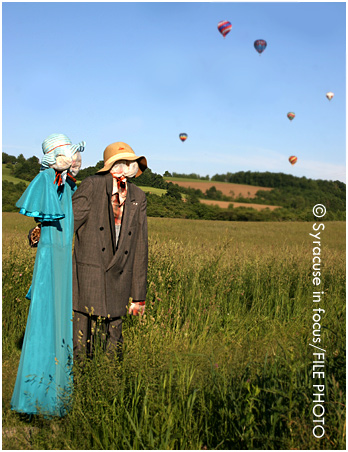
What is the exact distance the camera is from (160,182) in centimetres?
551

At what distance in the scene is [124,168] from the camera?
3723 mm

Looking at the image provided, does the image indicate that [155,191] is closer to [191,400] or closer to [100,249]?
[100,249]

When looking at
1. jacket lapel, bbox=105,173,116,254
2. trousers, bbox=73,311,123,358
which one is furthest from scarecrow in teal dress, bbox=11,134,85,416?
jacket lapel, bbox=105,173,116,254

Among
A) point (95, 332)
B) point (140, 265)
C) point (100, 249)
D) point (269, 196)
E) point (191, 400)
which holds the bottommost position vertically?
point (191, 400)

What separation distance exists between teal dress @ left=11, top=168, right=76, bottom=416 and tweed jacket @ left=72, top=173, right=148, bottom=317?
0.50ft

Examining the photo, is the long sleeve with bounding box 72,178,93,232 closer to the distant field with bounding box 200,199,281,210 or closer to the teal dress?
the teal dress

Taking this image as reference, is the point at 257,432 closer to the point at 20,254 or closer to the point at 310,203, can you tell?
the point at 20,254

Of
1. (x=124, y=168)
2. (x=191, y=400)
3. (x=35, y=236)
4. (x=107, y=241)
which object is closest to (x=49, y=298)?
(x=35, y=236)

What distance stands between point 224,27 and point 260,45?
7057 mm

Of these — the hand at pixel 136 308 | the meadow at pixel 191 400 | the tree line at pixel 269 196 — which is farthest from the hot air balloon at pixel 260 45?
the hand at pixel 136 308

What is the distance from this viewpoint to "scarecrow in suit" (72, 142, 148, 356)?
3621 millimetres

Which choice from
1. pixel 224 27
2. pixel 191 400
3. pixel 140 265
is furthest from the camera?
pixel 224 27

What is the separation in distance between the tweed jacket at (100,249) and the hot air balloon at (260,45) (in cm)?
5930

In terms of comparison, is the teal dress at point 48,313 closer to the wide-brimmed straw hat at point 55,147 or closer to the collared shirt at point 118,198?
the wide-brimmed straw hat at point 55,147
